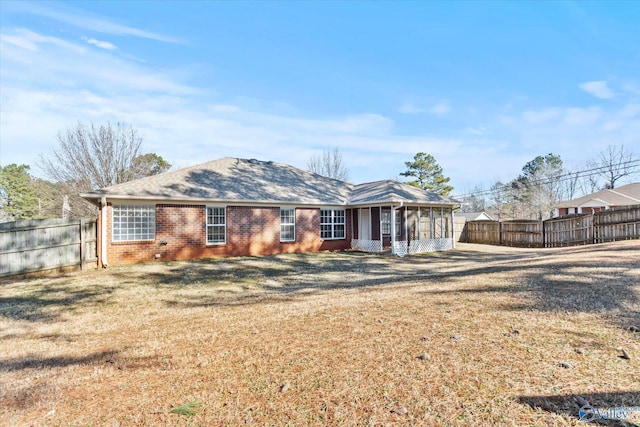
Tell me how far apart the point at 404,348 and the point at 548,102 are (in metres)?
26.7

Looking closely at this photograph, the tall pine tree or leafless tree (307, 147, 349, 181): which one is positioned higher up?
leafless tree (307, 147, 349, 181)

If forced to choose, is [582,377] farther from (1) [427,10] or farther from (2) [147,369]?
(1) [427,10]

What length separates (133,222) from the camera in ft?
44.1

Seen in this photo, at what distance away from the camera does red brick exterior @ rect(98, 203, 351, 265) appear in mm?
13445

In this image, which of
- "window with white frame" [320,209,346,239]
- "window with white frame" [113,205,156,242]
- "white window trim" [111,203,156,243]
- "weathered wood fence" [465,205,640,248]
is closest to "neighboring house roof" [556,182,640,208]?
"weathered wood fence" [465,205,640,248]

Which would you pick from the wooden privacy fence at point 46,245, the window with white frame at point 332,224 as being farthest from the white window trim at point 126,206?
the window with white frame at point 332,224

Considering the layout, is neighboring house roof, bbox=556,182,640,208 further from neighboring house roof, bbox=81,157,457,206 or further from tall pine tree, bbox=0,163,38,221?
tall pine tree, bbox=0,163,38,221

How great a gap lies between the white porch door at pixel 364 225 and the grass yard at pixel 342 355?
10.7m

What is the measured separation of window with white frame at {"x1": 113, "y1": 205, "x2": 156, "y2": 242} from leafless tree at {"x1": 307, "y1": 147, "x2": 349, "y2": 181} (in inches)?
1176

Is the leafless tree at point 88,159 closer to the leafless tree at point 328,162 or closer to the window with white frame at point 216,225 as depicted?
the window with white frame at point 216,225

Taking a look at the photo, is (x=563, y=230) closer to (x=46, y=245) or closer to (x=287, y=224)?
(x=287, y=224)

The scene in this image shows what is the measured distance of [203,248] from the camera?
14789 mm

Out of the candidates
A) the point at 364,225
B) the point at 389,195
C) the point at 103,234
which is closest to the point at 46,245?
the point at 103,234

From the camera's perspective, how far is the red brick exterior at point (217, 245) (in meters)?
13.4
